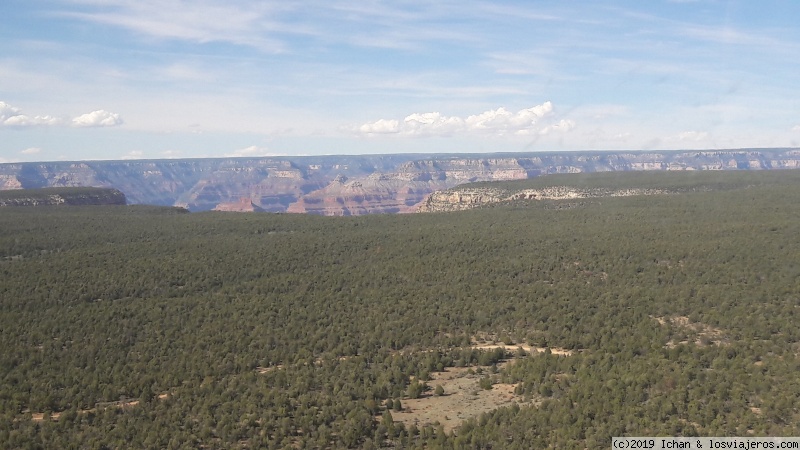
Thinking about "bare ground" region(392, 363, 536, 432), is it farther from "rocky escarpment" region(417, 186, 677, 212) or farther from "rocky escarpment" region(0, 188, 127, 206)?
"rocky escarpment" region(0, 188, 127, 206)

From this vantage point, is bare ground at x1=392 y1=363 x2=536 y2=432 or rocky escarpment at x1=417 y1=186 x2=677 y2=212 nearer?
bare ground at x1=392 y1=363 x2=536 y2=432

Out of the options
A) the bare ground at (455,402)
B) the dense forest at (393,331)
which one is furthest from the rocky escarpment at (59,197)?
the bare ground at (455,402)

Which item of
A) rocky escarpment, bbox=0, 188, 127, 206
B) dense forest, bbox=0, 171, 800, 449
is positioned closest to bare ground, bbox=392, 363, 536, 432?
dense forest, bbox=0, 171, 800, 449

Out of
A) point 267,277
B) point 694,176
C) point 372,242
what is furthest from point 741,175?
point 267,277

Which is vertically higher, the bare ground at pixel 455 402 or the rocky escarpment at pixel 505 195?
the rocky escarpment at pixel 505 195

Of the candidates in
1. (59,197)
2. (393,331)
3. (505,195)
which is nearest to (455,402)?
(393,331)

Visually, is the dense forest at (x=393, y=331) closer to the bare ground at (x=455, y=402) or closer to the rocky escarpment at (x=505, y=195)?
the bare ground at (x=455, y=402)
